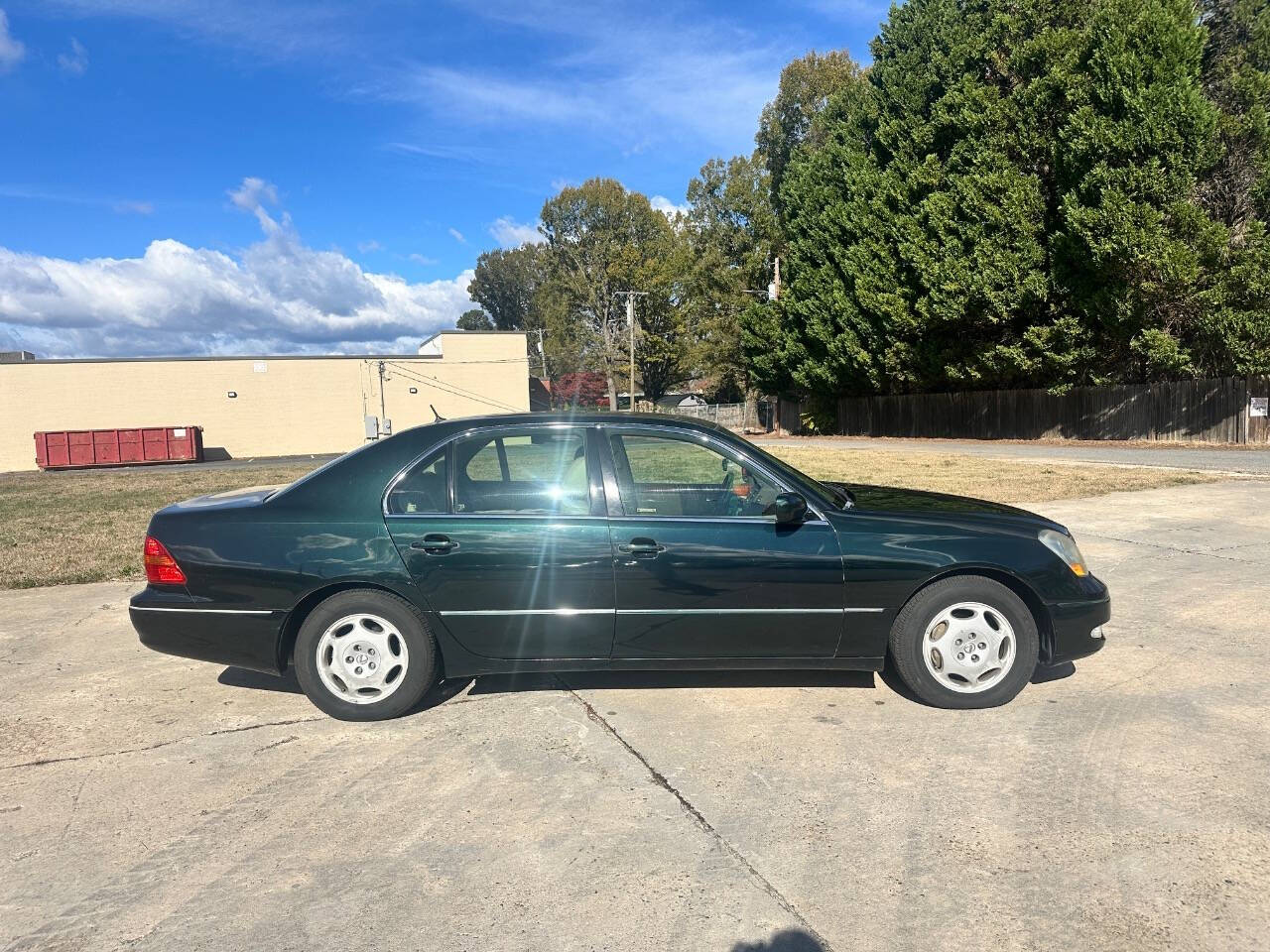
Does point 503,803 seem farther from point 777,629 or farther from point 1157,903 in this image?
point 1157,903

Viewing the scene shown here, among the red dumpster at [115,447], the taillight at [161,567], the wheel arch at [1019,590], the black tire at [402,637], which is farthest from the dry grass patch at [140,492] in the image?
the red dumpster at [115,447]

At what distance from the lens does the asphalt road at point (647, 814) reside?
251 centimetres

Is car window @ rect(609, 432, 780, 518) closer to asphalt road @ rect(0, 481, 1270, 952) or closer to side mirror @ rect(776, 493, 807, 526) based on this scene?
side mirror @ rect(776, 493, 807, 526)

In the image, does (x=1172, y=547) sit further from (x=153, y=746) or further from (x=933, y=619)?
(x=153, y=746)

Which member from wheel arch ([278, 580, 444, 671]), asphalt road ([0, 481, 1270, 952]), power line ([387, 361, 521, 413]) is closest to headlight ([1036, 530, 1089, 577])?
asphalt road ([0, 481, 1270, 952])

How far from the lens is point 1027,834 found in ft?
9.61

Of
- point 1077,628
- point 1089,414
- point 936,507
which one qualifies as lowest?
point 1077,628

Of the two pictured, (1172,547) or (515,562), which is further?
(1172,547)

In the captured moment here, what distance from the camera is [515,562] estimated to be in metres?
3.98

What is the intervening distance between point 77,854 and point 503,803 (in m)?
1.51

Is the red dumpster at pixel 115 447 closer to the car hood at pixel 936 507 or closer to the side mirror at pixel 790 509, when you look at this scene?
the car hood at pixel 936 507

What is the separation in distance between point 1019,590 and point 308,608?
139 inches

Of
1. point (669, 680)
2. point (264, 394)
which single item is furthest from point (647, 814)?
point (264, 394)

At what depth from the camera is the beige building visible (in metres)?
37.8
